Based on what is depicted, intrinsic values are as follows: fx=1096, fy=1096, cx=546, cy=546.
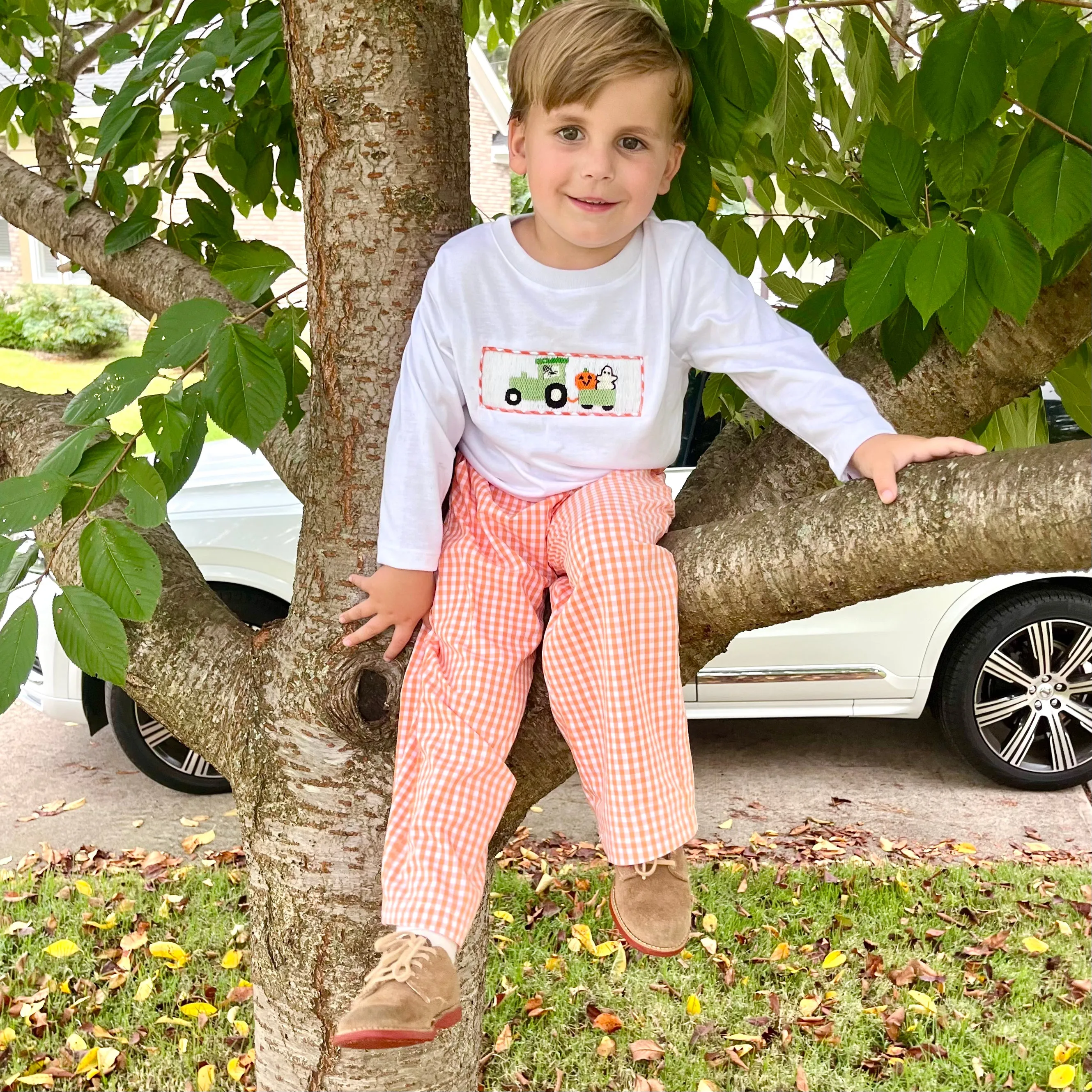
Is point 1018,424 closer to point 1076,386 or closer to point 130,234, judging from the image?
point 1076,386

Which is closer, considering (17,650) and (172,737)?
(17,650)

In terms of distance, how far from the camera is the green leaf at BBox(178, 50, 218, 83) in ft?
6.32

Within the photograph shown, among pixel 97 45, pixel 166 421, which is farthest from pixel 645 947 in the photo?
pixel 97 45

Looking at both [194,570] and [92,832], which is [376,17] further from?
[92,832]

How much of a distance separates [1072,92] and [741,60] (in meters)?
0.45

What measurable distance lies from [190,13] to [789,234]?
126 cm

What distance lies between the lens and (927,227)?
154 centimetres

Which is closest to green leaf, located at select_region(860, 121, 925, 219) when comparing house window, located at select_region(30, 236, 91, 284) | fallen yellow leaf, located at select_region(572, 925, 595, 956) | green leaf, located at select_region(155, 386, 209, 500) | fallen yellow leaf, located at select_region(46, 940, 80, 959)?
green leaf, located at select_region(155, 386, 209, 500)

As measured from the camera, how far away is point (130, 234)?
2328 mm

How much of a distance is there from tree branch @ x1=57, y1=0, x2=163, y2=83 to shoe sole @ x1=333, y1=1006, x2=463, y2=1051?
282cm

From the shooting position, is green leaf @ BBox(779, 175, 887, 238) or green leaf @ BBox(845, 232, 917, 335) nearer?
green leaf @ BBox(845, 232, 917, 335)

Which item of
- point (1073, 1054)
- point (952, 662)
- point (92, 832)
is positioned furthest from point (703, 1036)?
point (92, 832)

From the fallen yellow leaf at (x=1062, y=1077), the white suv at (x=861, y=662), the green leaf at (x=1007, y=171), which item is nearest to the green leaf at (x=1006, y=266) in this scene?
the green leaf at (x=1007, y=171)

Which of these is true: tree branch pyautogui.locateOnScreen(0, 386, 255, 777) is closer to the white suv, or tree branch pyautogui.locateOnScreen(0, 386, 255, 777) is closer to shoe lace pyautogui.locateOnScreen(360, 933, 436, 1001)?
shoe lace pyautogui.locateOnScreen(360, 933, 436, 1001)
